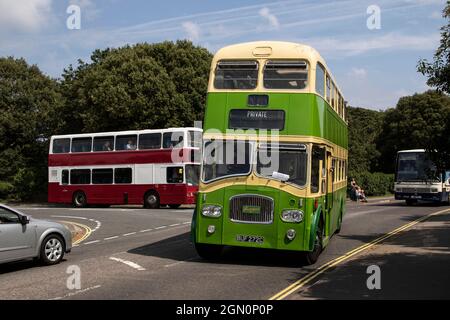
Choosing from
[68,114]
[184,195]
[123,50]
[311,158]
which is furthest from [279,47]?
[68,114]

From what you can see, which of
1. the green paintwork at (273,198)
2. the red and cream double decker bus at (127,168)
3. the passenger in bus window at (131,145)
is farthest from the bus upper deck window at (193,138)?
the green paintwork at (273,198)

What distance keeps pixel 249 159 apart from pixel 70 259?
15.4 feet

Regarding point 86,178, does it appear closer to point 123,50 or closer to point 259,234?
point 123,50

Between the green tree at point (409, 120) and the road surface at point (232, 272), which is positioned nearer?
the road surface at point (232, 272)

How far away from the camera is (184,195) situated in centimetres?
3047

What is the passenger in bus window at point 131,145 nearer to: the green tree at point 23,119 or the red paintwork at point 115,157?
the red paintwork at point 115,157

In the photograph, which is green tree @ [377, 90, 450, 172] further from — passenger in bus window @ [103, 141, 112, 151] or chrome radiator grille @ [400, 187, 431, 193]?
passenger in bus window @ [103, 141, 112, 151]

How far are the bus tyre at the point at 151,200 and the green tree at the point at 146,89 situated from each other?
9.06 metres

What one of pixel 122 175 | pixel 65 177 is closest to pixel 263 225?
pixel 122 175

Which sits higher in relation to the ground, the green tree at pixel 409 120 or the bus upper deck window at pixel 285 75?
the green tree at pixel 409 120

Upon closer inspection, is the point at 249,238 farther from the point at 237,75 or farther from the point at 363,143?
the point at 363,143

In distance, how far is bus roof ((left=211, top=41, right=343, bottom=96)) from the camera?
38.1 ft

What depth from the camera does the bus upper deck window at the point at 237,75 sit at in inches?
460

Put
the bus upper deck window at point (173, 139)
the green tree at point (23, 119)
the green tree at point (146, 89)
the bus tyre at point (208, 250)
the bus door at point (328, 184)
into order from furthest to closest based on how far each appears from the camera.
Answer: the green tree at point (23, 119)
the green tree at point (146, 89)
the bus upper deck window at point (173, 139)
the bus door at point (328, 184)
the bus tyre at point (208, 250)
